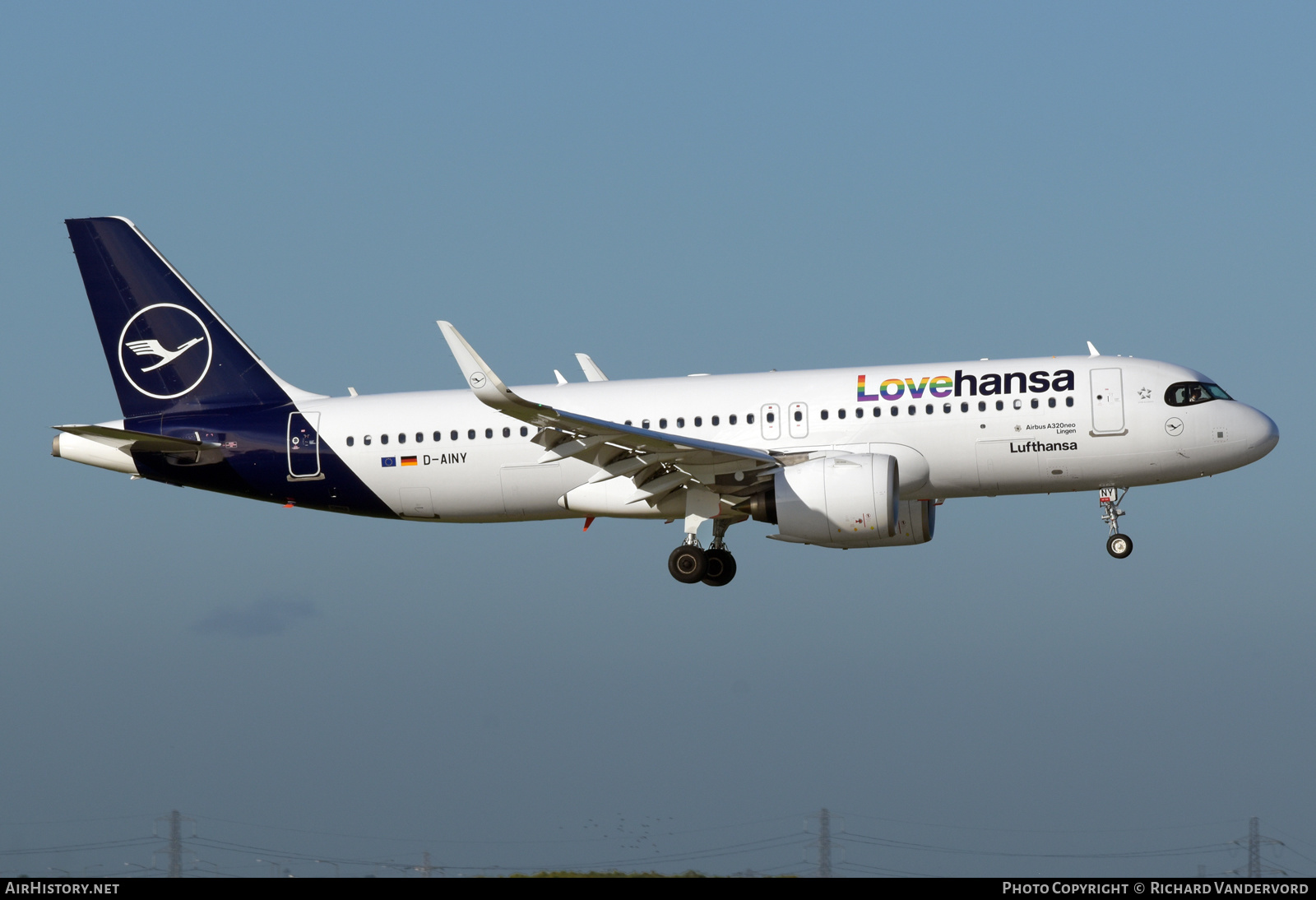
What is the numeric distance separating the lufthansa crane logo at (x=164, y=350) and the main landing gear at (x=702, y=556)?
13.9m

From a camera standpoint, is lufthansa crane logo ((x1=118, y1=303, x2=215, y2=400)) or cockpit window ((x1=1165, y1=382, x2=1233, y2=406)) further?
lufthansa crane logo ((x1=118, y1=303, x2=215, y2=400))

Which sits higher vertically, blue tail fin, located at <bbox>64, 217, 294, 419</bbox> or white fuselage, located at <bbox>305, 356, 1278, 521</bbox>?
blue tail fin, located at <bbox>64, 217, 294, 419</bbox>

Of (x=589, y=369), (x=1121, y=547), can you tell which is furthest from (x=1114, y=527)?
(x=589, y=369)

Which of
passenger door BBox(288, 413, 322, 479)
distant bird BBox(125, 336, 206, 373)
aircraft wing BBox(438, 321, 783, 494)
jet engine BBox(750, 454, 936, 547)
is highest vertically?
distant bird BBox(125, 336, 206, 373)

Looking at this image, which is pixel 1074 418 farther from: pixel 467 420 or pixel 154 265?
pixel 154 265

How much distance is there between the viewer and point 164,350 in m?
43.0

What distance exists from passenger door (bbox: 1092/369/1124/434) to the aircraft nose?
315cm

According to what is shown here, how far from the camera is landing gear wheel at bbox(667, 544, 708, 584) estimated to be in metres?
38.8

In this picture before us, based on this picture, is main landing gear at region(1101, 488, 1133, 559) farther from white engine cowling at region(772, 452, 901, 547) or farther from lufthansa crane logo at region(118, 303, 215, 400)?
lufthansa crane logo at region(118, 303, 215, 400)

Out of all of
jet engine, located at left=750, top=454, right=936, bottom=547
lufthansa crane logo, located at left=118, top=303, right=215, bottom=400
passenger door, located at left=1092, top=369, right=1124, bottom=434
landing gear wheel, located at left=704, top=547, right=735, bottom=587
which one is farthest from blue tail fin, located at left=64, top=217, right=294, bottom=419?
passenger door, located at left=1092, top=369, right=1124, bottom=434

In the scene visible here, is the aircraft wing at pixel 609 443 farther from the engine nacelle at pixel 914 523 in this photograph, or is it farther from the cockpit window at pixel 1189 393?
the cockpit window at pixel 1189 393

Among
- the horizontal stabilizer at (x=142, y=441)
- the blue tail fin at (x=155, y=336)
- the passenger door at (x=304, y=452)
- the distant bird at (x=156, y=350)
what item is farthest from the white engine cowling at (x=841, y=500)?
the distant bird at (x=156, y=350)

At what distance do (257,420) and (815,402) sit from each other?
569 inches

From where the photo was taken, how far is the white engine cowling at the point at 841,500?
35438 millimetres
